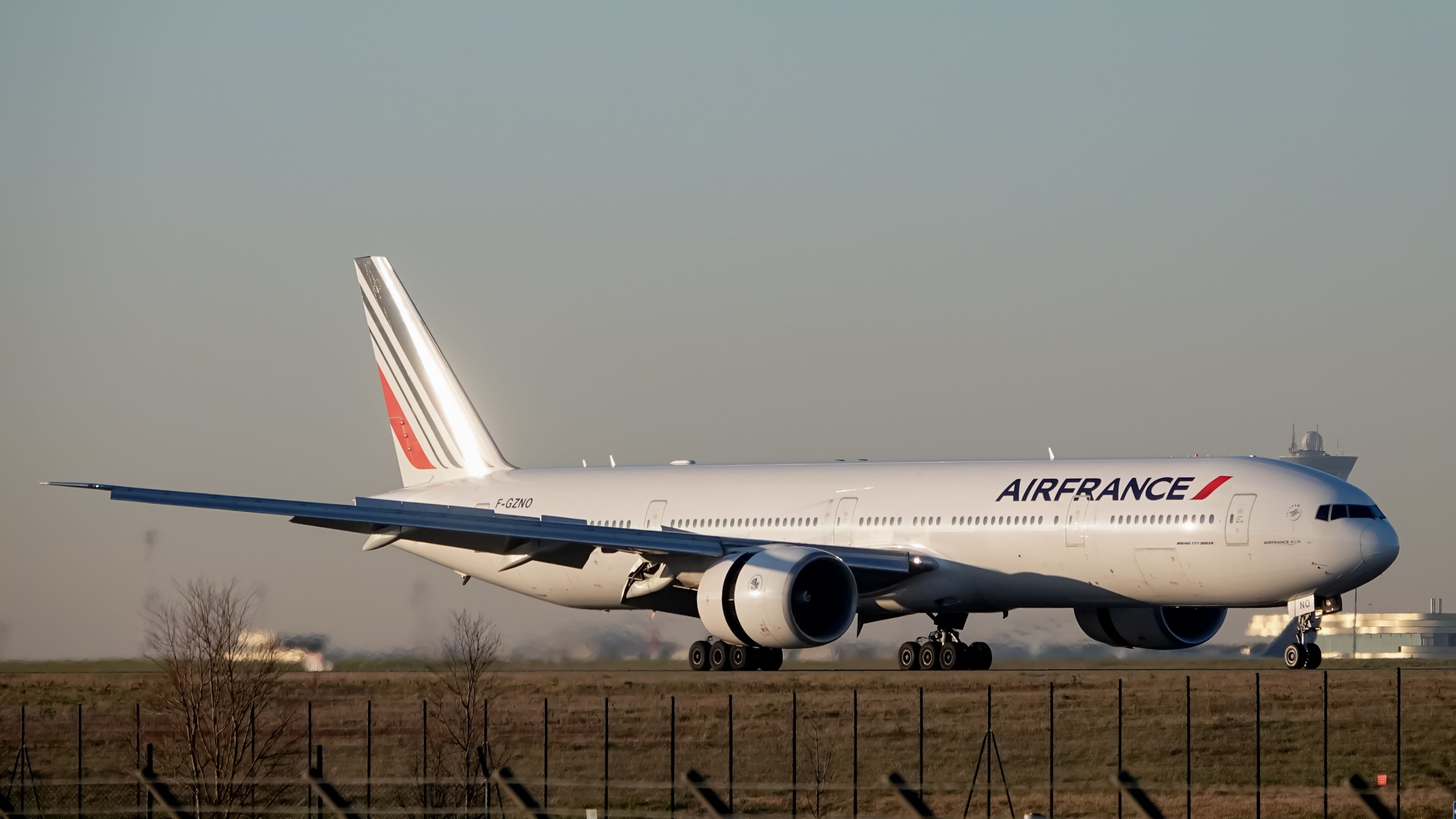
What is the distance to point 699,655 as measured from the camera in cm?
4247

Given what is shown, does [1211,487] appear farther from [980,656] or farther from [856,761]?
[856,761]

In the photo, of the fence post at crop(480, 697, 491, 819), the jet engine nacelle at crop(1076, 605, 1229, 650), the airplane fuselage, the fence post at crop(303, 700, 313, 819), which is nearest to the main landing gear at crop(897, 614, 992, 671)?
the airplane fuselage

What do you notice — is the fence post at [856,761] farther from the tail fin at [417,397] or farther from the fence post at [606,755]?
the tail fin at [417,397]

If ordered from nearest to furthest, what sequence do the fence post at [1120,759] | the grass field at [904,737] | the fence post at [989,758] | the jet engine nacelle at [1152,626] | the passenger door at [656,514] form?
the fence post at [989,758] < the fence post at [1120,759] < the grass field at [904,737] < the jet engine nacelle at [1152,626] < the passenger door at [656,514]

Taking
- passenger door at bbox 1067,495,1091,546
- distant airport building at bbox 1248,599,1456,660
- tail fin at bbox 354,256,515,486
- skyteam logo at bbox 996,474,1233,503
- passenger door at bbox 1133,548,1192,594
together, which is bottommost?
distant airport building at bbox 1248,599,1456,660

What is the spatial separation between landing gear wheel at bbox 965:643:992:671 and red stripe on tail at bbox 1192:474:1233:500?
6220mm

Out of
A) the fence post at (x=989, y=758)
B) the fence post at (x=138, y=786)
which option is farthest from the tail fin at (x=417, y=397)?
the fence post at (x=989, y=758)

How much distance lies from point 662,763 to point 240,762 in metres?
6.55

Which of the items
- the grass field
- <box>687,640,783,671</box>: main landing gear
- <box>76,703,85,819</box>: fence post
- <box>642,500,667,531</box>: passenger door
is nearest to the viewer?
<box>76,703,85,819</box>: fence post

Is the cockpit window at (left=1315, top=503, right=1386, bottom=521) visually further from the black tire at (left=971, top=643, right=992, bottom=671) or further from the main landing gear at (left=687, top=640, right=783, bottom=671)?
the main landing gear at (left=687, top=640, right=783, bottom=671)

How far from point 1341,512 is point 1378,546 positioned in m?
0.91

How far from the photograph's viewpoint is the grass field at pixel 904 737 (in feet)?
95.6

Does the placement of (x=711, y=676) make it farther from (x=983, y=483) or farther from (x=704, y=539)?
(x=983, y=483)

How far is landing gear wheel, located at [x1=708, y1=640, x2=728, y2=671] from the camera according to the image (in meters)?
42.1
